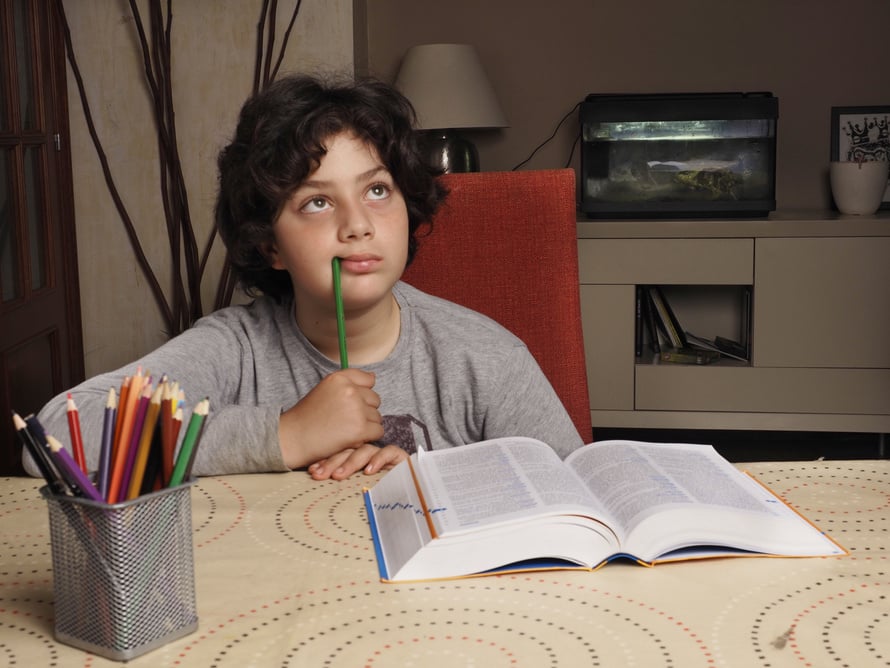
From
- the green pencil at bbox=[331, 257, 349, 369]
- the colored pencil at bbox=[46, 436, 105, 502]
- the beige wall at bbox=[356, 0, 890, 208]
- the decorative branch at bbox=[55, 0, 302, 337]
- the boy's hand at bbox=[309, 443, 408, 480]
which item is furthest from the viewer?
the beige wall at bbox=[356, 0, 890, 208]

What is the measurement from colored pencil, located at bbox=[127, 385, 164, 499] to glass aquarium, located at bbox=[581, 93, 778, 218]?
2.45m

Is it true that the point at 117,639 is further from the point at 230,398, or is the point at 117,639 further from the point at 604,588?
the point at 230,398

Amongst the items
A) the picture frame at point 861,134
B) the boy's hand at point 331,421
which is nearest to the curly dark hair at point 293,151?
the boy's hand at point 331,421

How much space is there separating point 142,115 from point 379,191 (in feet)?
5.08

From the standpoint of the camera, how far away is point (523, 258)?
147 centimetres

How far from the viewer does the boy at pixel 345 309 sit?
1149 mm

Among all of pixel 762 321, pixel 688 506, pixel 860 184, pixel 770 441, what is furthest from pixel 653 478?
pixel 770 441

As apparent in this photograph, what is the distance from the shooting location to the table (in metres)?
Answer: 0.59

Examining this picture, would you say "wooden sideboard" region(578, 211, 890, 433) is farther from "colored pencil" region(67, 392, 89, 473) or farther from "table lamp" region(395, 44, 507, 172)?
"colored pencil" region(67, 392, 89, 473)

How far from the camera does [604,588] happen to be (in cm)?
67

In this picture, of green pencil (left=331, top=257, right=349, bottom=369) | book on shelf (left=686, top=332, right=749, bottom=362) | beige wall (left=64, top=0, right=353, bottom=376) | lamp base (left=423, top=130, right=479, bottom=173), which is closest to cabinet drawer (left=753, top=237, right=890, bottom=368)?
book on shelf (left=686, top=332, right=749, bottom=362)

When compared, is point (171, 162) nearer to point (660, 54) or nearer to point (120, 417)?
point (660, 54)

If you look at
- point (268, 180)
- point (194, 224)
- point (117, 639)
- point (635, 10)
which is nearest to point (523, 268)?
A: point (268, 180)

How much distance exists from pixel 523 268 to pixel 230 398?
1.55ft
